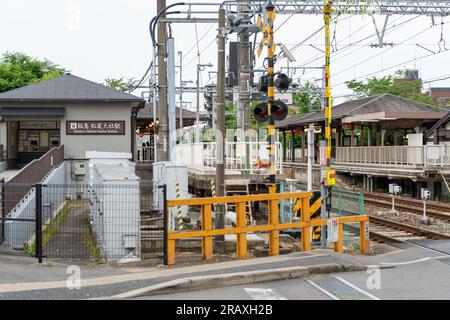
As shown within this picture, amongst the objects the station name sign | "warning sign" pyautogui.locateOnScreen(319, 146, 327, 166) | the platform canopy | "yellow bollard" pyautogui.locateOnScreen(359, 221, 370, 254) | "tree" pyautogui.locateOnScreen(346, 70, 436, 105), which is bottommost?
"yellow bollard" pyautogui.locateOnScreen(359, 221, 370, 254)

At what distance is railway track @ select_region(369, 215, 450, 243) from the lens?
17.5 m

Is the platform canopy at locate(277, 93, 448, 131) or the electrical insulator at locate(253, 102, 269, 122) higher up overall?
the platform canopy at locate(277, 93, 448, 131)

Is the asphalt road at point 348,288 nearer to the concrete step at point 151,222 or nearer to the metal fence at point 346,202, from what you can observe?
the metal fence at point 346,202

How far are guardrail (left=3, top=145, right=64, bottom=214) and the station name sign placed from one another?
356cm

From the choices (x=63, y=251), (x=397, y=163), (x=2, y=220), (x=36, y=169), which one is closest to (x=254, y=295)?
(x=63, y=251)

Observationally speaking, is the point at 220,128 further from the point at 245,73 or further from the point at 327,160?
the point at 245,73

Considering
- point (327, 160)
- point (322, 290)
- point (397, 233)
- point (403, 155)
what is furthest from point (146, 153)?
point (322, 290)

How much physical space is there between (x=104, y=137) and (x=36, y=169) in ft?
34.2

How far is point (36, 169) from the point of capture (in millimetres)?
17391

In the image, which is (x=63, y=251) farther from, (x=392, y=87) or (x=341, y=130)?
(x=392, y=87)

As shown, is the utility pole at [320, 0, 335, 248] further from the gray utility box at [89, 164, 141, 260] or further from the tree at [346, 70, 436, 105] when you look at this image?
the tree at [346, 70, 436, 105]

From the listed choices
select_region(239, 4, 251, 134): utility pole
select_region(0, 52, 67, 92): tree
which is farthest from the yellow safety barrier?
select_region(0, 52, 67, 92): tree

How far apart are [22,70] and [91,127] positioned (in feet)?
108

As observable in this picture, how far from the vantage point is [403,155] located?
32.5 meters
